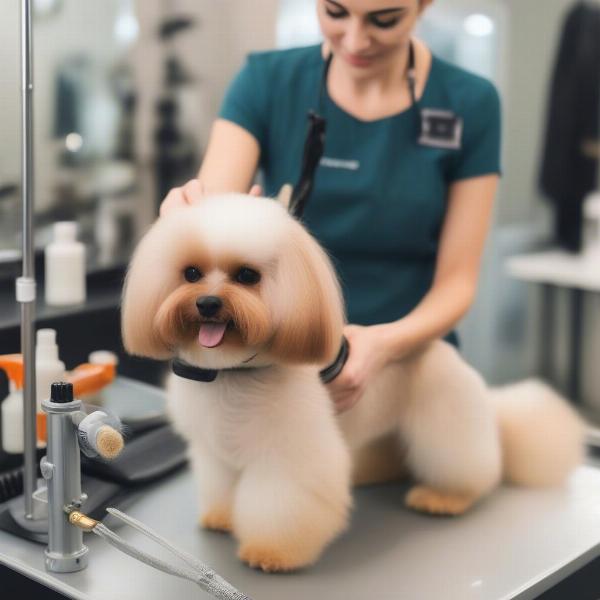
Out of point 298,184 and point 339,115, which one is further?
point 339,115

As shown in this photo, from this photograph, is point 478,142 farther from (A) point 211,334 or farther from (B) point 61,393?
(B) point 61,393

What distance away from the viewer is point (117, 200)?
6.14 ft

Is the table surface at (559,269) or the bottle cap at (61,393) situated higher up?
the bottle cap at (61,393)

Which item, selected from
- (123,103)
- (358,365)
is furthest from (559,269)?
(358,365)

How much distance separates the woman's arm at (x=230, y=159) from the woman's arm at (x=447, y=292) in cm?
27

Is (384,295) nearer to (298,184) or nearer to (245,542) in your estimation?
(298,184)

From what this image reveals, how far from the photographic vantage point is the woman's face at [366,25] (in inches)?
44.9

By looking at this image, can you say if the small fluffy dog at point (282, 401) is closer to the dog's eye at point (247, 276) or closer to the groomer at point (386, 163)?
the dog's eye at point (247, 276)

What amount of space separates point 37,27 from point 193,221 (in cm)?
86

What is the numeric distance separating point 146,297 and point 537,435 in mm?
715

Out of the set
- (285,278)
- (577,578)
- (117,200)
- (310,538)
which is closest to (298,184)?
(285,278)

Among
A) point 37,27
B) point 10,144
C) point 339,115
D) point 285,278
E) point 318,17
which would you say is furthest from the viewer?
point 37,27

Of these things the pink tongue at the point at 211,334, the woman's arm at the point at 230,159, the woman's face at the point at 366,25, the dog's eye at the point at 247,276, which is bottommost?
the pink tongue at the point at 211,334

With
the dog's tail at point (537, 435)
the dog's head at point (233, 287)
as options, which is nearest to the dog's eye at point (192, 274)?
the dog's head at point (233, 287)
